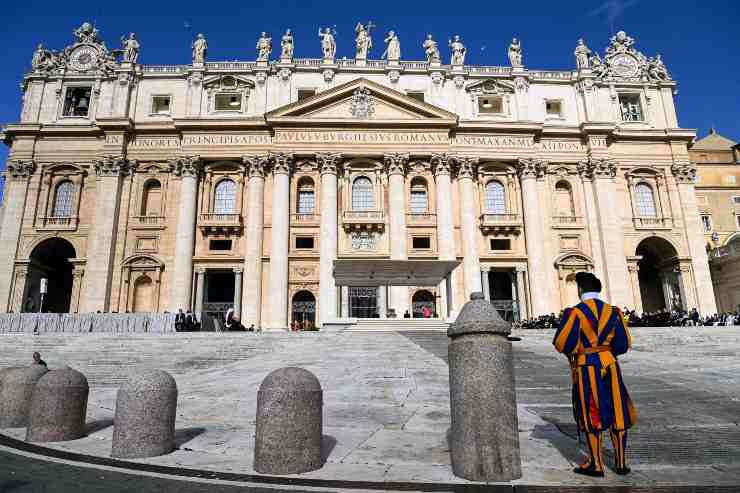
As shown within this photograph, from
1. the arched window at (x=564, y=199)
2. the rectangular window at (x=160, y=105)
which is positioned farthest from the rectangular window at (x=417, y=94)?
the rectangular window at (x=160, y=105)

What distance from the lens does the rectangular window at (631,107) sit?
39.3 meters

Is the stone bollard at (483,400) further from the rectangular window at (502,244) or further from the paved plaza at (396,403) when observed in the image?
the rectangular window at (502,244)

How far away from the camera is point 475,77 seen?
38.2 meters

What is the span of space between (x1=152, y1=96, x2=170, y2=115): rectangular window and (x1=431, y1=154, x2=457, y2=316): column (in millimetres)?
21016

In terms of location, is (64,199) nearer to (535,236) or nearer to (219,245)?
(219,245)

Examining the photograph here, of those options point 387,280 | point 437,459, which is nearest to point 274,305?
point 387,280

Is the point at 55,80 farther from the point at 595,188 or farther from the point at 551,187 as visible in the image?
the point at 595,188

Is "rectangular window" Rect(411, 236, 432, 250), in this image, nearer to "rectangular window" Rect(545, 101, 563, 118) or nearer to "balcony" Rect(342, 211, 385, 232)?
"balcony" Rect(342, 211, 385, 232)

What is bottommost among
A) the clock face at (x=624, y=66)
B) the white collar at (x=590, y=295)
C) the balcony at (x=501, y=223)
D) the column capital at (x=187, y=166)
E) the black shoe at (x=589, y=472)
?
the black shoe at (x=589, y=472)

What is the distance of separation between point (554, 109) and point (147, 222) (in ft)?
108

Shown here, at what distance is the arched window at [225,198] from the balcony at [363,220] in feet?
27.7

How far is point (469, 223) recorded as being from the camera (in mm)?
34500

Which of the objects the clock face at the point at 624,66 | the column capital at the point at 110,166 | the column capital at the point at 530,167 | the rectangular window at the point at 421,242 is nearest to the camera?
the column capital at the point at 110,166

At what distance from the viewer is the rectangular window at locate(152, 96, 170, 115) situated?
121ft
